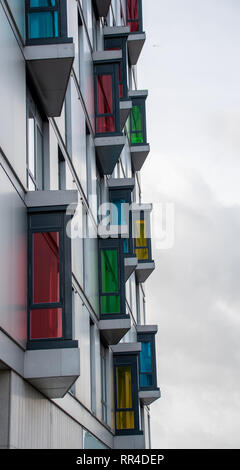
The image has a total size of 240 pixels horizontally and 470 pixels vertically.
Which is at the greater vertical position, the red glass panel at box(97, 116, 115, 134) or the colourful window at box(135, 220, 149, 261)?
the colourful window at box(135, 220, 149, 261)

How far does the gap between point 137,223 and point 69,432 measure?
21.3m

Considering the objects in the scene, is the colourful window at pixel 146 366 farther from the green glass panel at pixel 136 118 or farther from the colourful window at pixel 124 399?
the green glass panel at pixel 136 118

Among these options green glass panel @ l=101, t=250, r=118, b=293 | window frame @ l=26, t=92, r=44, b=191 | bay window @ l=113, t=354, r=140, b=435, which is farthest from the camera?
bay window @ l=113, t=354, r=140, b=435

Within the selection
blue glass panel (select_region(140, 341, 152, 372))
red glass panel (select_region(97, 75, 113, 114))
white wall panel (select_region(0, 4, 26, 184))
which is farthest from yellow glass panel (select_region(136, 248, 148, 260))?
white wall panel (select_region(0, 4, 26, 184))

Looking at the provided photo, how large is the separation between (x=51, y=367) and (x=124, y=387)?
14.8m

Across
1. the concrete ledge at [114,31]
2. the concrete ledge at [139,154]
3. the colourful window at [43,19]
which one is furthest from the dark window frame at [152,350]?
the colourful window at [43,19]

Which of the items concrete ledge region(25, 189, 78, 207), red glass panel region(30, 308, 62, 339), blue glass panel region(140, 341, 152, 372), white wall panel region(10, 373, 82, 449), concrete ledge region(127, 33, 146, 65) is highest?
concrete ledge region(127, 33, 146, 65)

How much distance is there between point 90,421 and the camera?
21.6 m

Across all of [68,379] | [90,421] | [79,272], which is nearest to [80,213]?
[79,272]

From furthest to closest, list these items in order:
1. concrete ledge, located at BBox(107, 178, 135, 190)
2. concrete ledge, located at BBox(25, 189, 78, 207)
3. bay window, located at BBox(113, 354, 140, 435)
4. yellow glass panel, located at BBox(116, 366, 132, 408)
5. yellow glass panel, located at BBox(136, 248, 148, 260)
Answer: yellow glass panel, located at BBox(136, 248, 148, 260)
concrete ledge, located at BBox(107, 178, 135, 190)
yellow glass panel, located at BBox(116, 366, 132, 408)
bay window, located at BBox(113, 354, 140, 435)
concrete ledge, located at BBox(25, 189, 78, 207)

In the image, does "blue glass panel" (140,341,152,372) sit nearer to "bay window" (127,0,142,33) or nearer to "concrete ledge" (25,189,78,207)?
"bay window" (127,0,142,33)

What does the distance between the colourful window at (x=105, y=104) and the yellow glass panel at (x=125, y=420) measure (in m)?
9.31

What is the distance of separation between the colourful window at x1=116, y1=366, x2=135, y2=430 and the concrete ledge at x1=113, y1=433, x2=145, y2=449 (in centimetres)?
48

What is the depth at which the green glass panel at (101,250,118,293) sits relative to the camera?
2503 centimetres
